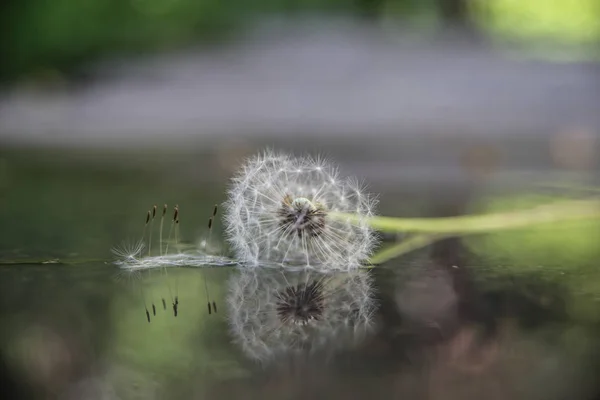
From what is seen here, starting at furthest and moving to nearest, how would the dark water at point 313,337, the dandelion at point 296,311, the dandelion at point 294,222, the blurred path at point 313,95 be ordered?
1. the blurred path at point 313,95
2. the dandelion at point 294,222
3. the dandelion at point 296,311
4. the dark water at point 313,337

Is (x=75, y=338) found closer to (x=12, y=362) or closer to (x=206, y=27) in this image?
(x=12, y=362)

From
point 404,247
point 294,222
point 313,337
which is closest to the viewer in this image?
point 313,337

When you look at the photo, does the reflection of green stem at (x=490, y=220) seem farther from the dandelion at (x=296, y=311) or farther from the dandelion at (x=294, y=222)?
the dandelion at (x=296, y=311)

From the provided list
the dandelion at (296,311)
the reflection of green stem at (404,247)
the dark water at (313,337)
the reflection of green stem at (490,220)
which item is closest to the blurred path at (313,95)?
the reflection of green stem at (490,220)

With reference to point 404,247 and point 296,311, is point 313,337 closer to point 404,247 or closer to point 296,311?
point 296,311

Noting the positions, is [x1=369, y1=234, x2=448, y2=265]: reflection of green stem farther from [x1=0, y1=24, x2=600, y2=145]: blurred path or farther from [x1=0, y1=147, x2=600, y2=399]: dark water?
[x1=0, y1=24, x2=600, y2=145]: blurred path

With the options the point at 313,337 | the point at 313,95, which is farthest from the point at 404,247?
the point at 313,95

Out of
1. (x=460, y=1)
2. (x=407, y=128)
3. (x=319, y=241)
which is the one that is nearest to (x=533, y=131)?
(x=407, y=128)
